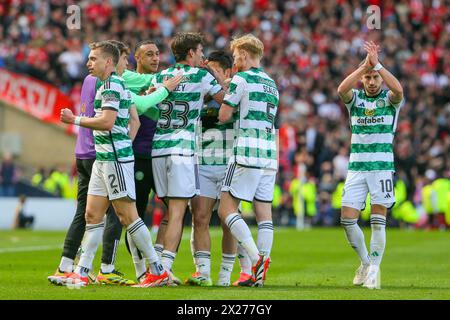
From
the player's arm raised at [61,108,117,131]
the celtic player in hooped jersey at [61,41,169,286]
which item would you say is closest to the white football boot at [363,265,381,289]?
the celtic player in hooped jersey at [61,41,169,286]

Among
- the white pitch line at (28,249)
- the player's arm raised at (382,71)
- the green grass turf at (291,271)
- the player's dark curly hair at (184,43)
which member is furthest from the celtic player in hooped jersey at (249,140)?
the white pitch line at (28,249)

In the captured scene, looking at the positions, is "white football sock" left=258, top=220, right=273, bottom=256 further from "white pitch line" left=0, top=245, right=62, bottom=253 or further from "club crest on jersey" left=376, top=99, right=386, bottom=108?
"white pitch line" left=0, top=245, right=62, bottom=253

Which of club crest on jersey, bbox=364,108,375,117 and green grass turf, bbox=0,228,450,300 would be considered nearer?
green grass turf, bbox=0,228,450,300

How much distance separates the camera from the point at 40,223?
2858cm

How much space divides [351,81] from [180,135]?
191cm

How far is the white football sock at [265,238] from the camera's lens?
38.4 feet

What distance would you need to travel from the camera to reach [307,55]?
120 ft

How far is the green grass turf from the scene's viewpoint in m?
10.4

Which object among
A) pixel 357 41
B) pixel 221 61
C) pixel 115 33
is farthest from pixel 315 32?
pixel 221 61

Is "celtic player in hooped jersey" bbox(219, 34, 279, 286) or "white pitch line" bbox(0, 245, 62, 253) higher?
"celtic player in hooped jersey" bbox(219, 34, 279, 286)

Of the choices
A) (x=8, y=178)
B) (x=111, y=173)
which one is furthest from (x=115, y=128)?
(x=8, y=178)

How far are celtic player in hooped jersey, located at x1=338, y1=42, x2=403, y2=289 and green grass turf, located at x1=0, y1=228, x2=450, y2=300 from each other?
67 cm
